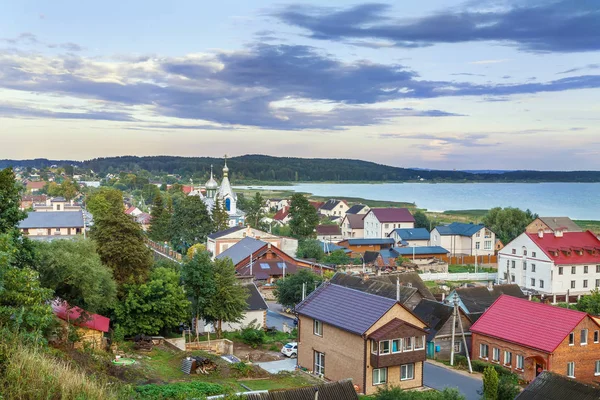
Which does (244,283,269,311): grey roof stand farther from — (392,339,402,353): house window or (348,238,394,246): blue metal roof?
(348,238,394,246): blue metal roof

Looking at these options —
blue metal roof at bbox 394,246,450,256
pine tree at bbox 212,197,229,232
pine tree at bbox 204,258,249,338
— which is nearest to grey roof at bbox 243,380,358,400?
pine tree at bbox 204,258,249,338

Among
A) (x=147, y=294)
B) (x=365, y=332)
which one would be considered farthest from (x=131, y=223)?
(x=365, y=332)

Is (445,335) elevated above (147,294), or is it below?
below

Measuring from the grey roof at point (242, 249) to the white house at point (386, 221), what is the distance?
3218 centimetres

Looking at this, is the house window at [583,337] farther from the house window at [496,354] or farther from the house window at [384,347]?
the house window at [384,347]

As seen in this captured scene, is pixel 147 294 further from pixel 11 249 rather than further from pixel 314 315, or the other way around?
pixel 11 249

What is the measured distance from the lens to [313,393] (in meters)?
18.3

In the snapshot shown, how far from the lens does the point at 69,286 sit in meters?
28.0

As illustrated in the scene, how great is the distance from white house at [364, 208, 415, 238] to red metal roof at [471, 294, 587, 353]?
56649mm

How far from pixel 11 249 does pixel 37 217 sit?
63.4 metres

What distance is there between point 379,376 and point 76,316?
1372 centimetres

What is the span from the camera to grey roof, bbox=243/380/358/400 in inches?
687

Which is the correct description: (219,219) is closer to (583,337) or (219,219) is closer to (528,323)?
(528,323)

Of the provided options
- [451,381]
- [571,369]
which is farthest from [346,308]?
[571,369]
